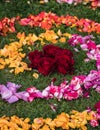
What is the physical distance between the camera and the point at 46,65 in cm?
623

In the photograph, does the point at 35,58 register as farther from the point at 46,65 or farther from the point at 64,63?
the point at 64,63

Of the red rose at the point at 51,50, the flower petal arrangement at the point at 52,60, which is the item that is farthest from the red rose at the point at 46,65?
the red rose at the point at 51,50

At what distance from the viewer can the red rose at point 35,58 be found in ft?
20.8

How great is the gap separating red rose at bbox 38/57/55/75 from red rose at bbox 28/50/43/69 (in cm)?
6

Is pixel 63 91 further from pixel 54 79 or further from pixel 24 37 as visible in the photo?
pixel 24 37

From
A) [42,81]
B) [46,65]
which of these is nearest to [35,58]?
[46,65]

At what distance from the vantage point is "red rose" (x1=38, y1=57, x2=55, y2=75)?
20.4 ft

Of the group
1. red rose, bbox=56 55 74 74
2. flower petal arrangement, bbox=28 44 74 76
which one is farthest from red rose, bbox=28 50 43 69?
red rose, bbox=56 55 74 74

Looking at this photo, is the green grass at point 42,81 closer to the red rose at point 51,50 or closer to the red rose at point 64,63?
the red rose at point 64,63

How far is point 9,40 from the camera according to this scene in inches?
284

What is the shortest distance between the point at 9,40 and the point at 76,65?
1.17 m

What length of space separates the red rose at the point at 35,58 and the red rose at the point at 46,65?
0.06m

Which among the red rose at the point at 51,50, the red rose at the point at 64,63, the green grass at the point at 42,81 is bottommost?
the green grass at the point at 42,81

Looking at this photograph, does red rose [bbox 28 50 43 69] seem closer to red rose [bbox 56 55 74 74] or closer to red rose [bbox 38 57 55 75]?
red rose [bbox 38 57 55 75]
